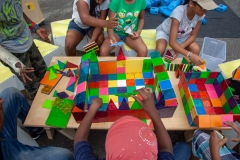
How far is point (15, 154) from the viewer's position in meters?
0.91

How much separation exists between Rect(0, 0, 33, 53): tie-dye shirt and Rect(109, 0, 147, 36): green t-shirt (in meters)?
0.74

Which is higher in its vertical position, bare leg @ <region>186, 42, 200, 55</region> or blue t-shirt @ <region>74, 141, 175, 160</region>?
blue t-shirt @ <region>74, 141, 175, 160</region>

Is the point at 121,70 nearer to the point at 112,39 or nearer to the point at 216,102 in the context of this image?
the point at 112,39

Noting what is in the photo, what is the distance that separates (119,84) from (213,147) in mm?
670

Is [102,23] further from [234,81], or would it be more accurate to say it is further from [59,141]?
[234,81]

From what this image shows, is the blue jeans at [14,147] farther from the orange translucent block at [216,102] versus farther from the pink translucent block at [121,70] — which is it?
the orange translucent block at [216,102]

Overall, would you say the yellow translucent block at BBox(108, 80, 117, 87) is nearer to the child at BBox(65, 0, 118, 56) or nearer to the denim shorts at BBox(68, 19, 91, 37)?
the child at BBox(65, 0, 118, 56)

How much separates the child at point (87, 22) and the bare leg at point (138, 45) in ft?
0.96

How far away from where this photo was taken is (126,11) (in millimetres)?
1718

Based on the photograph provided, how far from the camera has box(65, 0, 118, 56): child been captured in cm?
165

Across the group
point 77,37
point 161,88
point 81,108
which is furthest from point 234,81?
point 77,37

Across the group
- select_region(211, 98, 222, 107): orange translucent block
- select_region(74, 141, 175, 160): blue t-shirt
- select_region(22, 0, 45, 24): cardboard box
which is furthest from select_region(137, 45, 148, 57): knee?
select_region(22, 0, 45, 24): cardboard box

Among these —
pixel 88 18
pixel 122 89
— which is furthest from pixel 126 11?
pixel 122 89

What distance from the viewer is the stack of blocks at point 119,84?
1060 millimetres
